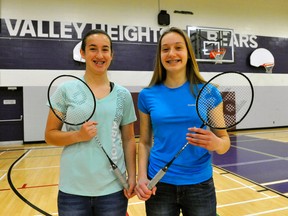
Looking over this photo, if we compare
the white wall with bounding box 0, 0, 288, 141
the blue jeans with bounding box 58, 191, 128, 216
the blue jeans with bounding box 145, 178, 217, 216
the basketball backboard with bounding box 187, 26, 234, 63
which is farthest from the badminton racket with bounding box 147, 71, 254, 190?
the basketball backboard with bounding box 187, 26, 234, 63

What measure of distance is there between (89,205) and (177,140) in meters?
0.64

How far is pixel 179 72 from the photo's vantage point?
160cm

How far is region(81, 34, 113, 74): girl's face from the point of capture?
155 centimetres

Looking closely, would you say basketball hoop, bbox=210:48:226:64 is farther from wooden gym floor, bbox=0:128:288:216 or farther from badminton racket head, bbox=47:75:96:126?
badminton racket head, bbox=47:75:96:126

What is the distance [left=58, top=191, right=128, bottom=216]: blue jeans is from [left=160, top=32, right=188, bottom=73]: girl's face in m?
0.84

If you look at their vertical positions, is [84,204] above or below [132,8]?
below

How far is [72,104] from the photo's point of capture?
1.52m

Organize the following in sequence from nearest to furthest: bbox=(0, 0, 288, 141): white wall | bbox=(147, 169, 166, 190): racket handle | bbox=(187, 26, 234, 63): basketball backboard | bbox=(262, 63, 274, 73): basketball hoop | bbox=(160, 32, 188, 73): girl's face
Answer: bbox=(147, 169, 166, 190): racket handle → bbox=(160, 32, 188, 73): girl's face → bbox=(0, 0, 288, 141): white wall → bbox=(187, 26, 234, 63): basketball backboard → bbox=(262, 63, 274, 73): basketball hoop

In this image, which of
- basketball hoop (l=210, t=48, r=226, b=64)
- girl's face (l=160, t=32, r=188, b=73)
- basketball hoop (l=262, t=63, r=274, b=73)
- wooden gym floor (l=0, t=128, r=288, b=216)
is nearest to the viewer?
girl's face (l=160, t=32, r=188, b=73)

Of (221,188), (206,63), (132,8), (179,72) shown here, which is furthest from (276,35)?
(179,72)

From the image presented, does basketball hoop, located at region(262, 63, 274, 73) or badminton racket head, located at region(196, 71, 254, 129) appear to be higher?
basketball hoop, located at region(262, 63, 274, 73)

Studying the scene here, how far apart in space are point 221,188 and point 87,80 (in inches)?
136

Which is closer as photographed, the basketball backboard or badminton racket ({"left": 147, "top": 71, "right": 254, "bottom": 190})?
badminton racket ({"left": 147, "top": 71, "right": 254, "bottom": 190})

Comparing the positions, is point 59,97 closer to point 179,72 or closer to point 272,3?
point 179,72
